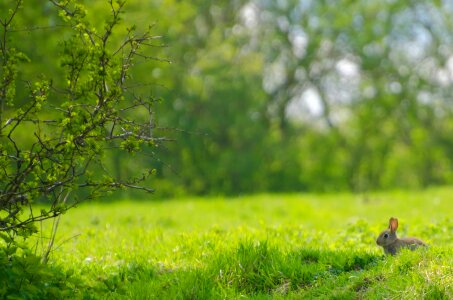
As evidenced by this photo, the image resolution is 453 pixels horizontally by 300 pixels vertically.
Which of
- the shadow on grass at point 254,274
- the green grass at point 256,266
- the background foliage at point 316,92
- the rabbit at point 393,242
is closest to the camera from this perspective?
the green grass at point 256,266

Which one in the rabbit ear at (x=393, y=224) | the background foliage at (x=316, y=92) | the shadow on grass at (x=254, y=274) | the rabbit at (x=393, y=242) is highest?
the background foliage at (x=316, y=92)

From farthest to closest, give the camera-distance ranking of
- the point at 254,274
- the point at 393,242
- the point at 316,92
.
→ the point at 316,92, the point at 393,242, the point at 254,274

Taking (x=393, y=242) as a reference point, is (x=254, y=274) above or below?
below

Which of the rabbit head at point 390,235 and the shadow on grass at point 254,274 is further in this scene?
the rabbit head at point 390,235

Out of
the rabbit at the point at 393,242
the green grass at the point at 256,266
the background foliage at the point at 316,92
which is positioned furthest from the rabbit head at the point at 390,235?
the background foliage at the point at 316,92

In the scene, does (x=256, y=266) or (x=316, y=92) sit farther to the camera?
(x=316, y=92)

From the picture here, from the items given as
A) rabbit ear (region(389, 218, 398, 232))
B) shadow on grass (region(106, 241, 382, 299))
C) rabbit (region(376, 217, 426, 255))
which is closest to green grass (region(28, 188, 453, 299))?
shadow on grass (region(106, 241, 382, 299))

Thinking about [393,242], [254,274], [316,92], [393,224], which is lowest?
[254,274]

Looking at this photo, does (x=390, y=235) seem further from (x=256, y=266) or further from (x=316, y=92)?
(x=316, y=92)

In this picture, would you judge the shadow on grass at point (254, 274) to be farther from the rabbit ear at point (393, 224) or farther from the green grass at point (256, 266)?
the rabbit ear at point (393, 224)

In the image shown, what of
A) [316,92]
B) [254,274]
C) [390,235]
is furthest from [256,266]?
[316,92]

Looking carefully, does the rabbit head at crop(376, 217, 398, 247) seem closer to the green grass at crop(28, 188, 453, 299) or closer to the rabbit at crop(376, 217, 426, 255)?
the rabbit at crop(376, 217, 426, 255)

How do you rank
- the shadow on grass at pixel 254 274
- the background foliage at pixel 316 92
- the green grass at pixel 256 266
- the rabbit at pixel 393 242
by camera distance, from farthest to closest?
the background foliage at pixel 316 92, the rabbit at pixel 393 242, the shadow on grass at pixel 254 274, the green grass at pixel 256 266

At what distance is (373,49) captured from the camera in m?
43.5
